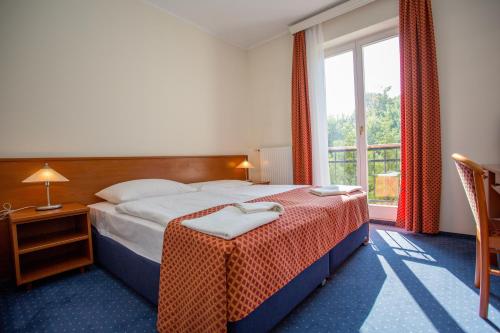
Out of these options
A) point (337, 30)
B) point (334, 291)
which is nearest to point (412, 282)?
point (334, 291)

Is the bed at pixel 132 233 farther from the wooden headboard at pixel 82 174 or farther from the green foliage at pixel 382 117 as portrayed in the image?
the green foliage at pixel 382 117

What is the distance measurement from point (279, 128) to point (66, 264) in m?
3.14

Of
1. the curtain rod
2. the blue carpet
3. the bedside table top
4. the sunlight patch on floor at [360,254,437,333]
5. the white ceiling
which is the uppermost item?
the white ceiling

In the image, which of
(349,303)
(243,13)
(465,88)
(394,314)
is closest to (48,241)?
(349,303)

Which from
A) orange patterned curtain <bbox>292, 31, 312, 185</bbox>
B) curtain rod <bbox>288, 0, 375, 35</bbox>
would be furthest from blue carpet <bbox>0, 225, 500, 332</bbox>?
curtain rod <bbox>288, 0, 375, 35</bbox>

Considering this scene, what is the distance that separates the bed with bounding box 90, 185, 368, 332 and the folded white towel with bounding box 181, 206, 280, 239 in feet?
0.58

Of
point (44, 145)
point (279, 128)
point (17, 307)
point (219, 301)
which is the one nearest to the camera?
point (219, 301)

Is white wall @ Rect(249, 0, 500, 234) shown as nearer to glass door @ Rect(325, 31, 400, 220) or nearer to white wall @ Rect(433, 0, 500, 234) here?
white wall @ Rect(433, 0, 500, 234)

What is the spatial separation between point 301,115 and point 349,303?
102 inches

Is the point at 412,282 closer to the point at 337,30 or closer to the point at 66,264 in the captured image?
the point at 66,264

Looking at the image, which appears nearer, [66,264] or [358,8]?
[66,264]

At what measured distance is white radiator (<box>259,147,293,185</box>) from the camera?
12.4ft

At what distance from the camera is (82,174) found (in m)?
2.39

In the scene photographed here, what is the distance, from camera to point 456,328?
1.26 meters
